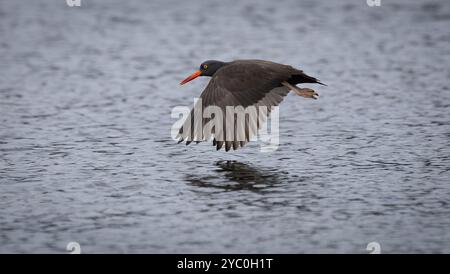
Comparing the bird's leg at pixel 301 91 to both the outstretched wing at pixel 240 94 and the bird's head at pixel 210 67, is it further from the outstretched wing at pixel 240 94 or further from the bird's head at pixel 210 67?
the bird's head at pixel 210 67

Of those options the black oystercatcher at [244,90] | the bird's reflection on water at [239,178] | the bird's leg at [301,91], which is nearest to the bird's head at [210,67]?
the black oystercatcher at [244,90]

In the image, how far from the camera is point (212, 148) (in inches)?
428

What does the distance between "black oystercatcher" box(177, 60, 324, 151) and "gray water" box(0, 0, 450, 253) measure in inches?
18.7

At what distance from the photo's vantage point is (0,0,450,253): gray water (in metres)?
7.80

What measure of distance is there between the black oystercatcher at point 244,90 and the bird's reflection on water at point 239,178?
0.33 meters

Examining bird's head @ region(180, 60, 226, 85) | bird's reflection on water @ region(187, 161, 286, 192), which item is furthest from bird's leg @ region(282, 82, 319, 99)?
bird's head @ region(180, 60, 226, 85)

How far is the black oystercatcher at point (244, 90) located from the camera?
9.53 m

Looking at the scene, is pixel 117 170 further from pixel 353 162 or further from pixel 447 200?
pixel 447 200

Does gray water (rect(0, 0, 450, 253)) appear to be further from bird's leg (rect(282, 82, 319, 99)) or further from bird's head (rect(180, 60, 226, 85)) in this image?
bird's head (rect(180, 60, 226, 85))

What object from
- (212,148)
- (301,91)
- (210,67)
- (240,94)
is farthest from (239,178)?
(210,67)

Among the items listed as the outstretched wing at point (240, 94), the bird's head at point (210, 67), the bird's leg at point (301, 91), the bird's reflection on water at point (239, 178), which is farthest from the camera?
the bird's head at point (210, 67)
